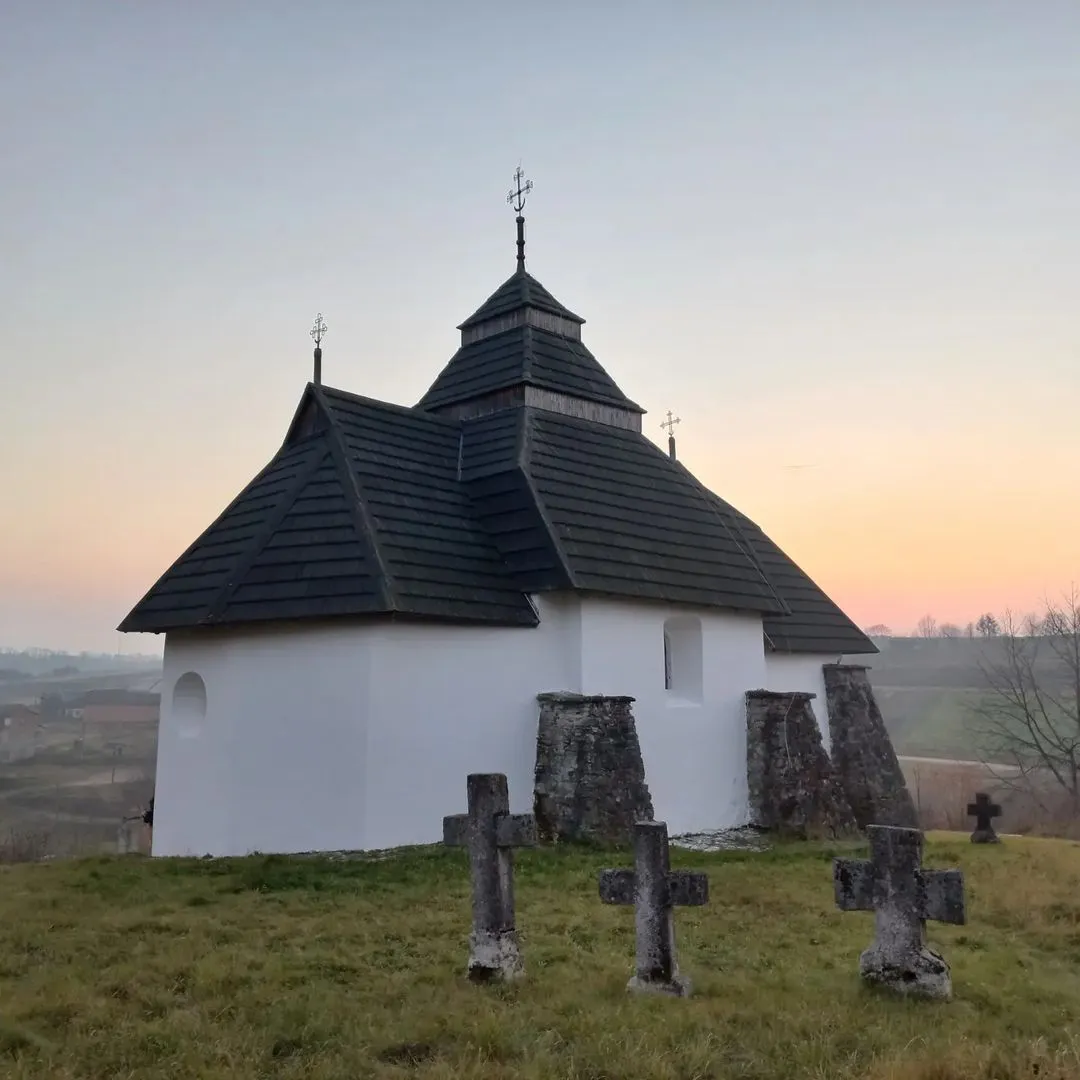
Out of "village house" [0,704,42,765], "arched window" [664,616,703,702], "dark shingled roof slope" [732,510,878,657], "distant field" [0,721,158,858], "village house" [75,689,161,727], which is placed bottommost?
"distant field" [0,721,158,858]

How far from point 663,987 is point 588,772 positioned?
20.7 feet

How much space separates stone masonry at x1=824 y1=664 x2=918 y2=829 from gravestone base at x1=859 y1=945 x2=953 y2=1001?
12806 millimetres

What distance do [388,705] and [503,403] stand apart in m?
7.55

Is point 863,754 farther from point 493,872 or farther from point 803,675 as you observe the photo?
point 493,872

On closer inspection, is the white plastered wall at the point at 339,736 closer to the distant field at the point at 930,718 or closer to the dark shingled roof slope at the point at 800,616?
the dark shingled roof slope at the point at 800,616

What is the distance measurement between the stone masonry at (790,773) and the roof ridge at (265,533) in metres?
8.54

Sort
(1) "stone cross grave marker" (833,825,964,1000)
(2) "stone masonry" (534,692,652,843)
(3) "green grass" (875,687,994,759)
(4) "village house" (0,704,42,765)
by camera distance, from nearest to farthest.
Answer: (1) "stone cross grave marker" (833,825,964,1000), (2) "stone masonry" (534,692,652,843), (3) "green grass" (875,687,994,759), (4) "village house" (0,704,42,765)

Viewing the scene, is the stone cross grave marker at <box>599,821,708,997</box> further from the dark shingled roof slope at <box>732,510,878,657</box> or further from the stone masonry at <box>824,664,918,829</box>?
the stone masonry at <box>824,664,918,829</box>

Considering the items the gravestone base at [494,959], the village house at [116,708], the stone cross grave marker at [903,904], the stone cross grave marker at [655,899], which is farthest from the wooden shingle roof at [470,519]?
the village house at [116,708]

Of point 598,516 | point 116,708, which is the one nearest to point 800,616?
point 598,516

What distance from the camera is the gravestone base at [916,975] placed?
541 cm

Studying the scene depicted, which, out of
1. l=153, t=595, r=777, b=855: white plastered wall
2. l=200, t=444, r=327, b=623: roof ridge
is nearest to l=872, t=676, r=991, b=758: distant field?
l=153, t=595, r=777, b=855: white plastered wall

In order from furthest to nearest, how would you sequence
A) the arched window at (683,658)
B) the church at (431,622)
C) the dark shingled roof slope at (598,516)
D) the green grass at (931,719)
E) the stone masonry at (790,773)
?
1. the green grass at (931,719)
2. the arched window at (683,658)
3. the stone masonry at (790,773)
4. the dark shingled roof slope at (598,516)
5. the church at (431,622)

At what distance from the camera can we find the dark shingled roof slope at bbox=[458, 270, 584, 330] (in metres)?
18.6
